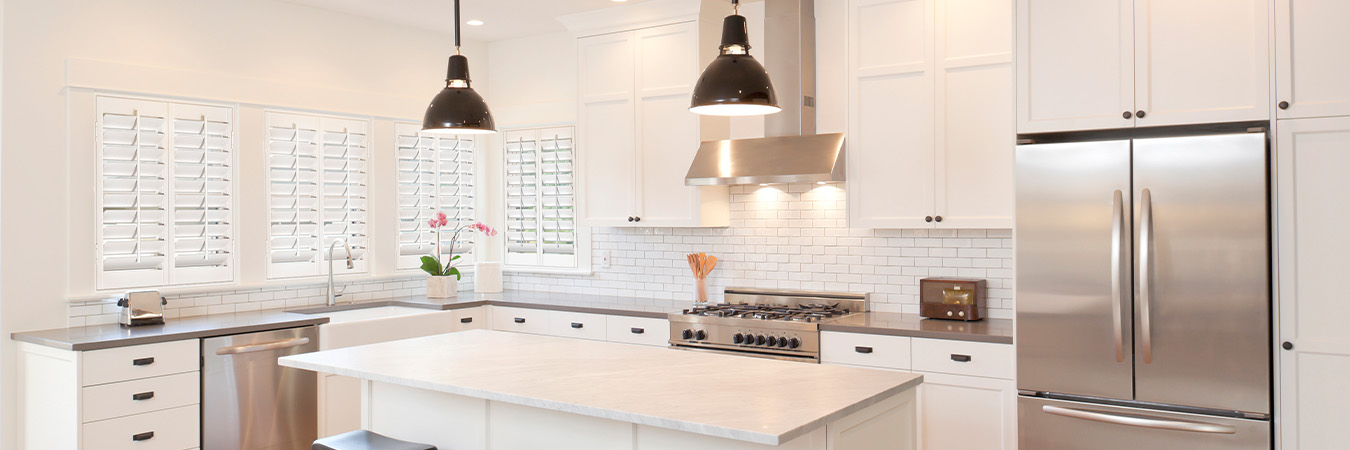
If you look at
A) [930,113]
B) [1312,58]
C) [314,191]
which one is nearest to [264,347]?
[314,191]

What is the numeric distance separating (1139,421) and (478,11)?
428 cm

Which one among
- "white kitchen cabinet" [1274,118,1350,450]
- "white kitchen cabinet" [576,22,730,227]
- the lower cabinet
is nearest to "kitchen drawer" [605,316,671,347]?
"white kitchen cabinet" [576,22,730,227]

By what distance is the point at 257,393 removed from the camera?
4449 millimetres

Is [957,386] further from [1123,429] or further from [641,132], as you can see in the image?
[641,132]

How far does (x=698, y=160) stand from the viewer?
16.3ft

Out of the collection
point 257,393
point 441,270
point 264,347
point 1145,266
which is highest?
point 1145,266

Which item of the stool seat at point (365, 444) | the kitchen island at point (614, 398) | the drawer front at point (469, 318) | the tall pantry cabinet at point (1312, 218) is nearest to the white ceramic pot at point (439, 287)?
the drawer front at point (469, 318)

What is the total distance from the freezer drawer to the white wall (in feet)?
14.1

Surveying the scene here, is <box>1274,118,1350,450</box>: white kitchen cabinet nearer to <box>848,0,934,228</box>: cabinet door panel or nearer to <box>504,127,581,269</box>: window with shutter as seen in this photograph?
<box>848,0,934,228</box>: cabinet door panel

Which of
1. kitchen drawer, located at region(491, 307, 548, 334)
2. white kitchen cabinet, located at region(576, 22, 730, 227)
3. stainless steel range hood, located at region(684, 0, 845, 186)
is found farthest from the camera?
A: kitchen drawer, located at region(491, 307, 548, 334)

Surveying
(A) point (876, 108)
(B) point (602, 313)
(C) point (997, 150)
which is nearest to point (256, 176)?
(B) point (602, 313)

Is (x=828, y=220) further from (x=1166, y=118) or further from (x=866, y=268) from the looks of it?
(x=1166, y=118)

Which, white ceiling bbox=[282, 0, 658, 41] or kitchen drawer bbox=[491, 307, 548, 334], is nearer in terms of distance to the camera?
white ceiling bbox=[282, 0, 658, 41]

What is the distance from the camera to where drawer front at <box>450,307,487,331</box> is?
5.51 metres
